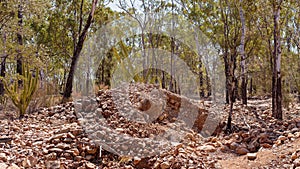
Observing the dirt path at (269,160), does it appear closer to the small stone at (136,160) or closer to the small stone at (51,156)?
the small stone at (136,160)

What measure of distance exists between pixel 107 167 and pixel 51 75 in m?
15.0

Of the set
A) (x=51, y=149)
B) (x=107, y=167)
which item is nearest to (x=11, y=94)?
(x=51, y=149)

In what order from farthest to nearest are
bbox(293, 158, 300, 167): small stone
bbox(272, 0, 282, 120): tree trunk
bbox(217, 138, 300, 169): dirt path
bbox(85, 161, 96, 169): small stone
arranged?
bbox(272, 0, 282, 120): tree trunk < bbox(85, 161, 96, 169): small stone < bbox(217, 138, 300, 169): dirt path < bbox(293, 158, 300, 167): small stone

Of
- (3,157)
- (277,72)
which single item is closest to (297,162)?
(3,157)

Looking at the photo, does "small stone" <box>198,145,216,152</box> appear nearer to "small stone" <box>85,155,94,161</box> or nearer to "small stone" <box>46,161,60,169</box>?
"small stone" <box>85,155,94,161</box>

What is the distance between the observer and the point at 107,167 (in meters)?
3.88

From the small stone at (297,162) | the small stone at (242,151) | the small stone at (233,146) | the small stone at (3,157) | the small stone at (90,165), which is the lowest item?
the small stone at (90,165)

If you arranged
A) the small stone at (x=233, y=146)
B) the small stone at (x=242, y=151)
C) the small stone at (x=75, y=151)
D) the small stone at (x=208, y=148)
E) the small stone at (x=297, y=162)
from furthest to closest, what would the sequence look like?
1. the small stone at (x=233, y=146)
2. the small stone at (x=208, y=148)
3. the small stone at (x=242, y=151)
4. the small stone at (x=75, y=151)
5. the small stone at (x=297, y=162)

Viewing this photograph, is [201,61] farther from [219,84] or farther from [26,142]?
[26,142]

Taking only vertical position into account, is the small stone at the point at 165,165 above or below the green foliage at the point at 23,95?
below

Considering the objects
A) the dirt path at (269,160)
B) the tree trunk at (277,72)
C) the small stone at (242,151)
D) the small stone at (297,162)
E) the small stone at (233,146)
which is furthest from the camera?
the tree trunk at (277,72)

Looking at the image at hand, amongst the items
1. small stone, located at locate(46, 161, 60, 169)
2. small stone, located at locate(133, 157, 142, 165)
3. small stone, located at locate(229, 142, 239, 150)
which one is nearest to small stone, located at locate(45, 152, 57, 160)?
small stone, located at locate(46, 161, 60, 169)

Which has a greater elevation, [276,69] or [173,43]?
[173,43]

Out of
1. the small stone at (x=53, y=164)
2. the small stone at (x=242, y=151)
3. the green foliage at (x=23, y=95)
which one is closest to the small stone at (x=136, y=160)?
the small stone at (x=53, y=164)
